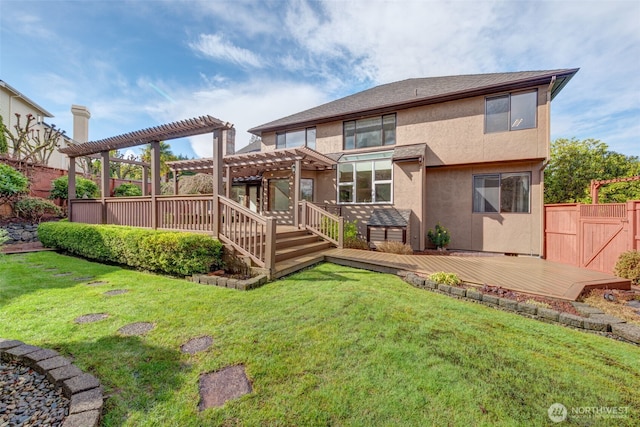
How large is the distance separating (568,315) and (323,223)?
638 centimetres

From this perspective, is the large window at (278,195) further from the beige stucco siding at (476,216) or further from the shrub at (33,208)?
the shrub at (33,208)

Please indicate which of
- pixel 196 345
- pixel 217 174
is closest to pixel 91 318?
pixel 196 345

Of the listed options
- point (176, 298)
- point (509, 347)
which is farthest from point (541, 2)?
point (176, 298)

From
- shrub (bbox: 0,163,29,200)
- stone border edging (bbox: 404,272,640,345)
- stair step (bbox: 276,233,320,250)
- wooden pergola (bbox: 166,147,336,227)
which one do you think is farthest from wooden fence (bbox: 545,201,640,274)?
shrub (bbox: 0,163,29,200)

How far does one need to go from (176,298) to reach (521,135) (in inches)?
438

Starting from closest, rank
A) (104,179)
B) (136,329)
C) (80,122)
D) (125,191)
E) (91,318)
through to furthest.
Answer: (136,329), (91,318), (104,179), (125,191), (80,122)

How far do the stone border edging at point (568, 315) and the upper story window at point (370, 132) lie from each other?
7394mm

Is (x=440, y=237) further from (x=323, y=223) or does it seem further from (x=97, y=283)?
(x=97, y=283)

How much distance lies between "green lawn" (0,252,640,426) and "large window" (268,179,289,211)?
787 centimetres

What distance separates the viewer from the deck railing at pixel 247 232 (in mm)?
5312

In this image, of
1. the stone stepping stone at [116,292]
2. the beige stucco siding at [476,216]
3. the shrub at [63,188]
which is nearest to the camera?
the stone stepping stone at [116,292]

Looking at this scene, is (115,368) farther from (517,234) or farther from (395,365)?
(517,234)

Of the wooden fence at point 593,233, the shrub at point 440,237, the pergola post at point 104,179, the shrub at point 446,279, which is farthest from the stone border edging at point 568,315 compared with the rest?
the pergola post at point 104,179

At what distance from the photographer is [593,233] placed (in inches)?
263
